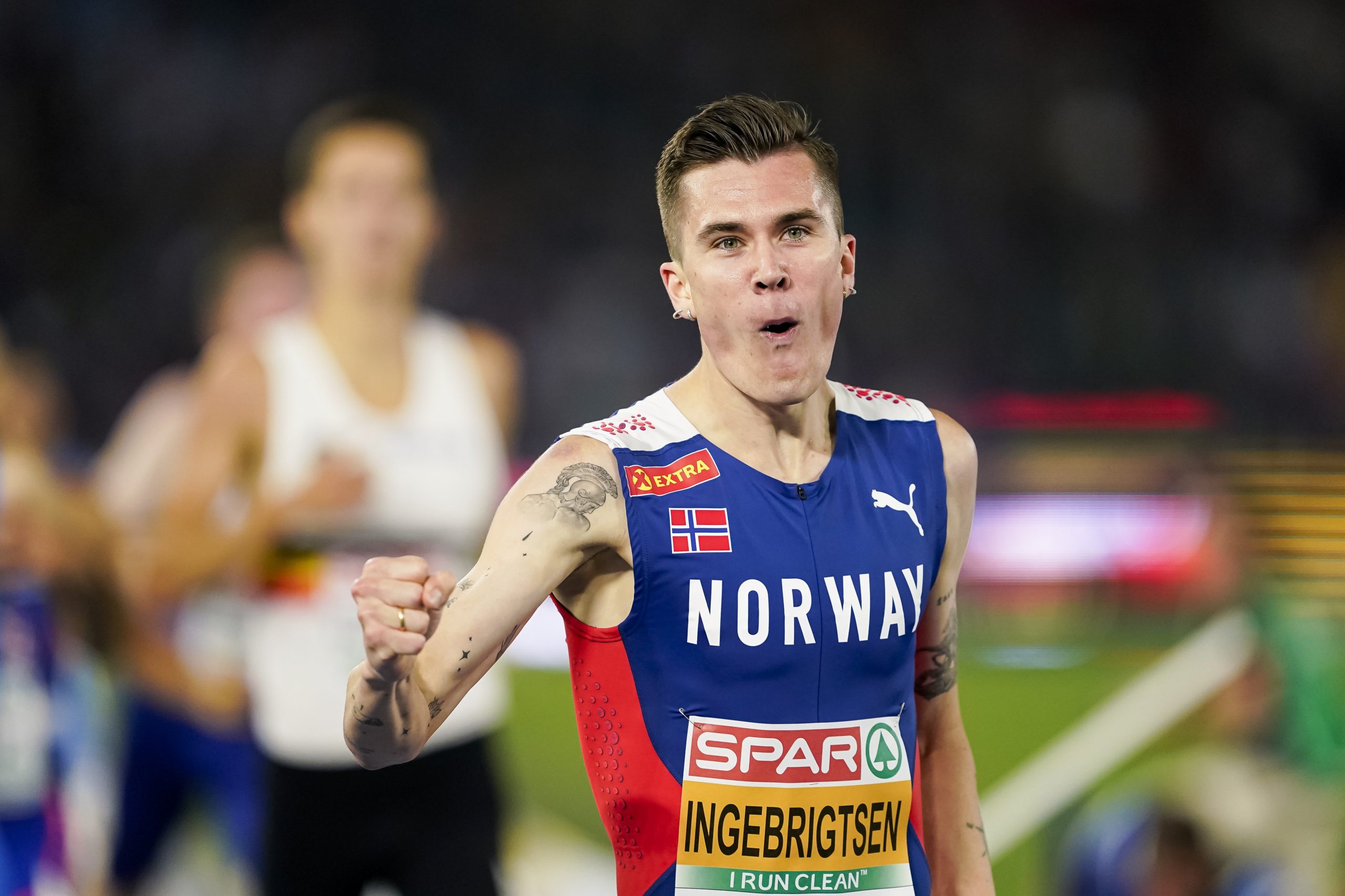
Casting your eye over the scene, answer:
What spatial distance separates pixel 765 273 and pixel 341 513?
89.5 inches

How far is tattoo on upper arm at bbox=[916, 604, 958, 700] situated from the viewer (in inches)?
106

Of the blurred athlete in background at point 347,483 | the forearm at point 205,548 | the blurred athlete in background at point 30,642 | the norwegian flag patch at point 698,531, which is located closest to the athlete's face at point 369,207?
the blurred athlete in background at point 347,483

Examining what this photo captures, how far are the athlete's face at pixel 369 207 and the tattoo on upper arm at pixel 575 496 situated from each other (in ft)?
7.99

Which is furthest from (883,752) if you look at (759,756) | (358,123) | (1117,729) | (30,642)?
(30,642)

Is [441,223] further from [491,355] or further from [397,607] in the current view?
[397,607]

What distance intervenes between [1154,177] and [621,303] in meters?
4.29

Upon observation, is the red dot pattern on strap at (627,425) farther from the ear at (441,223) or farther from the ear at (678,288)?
the ear at (441,223)

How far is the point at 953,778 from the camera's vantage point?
2.67 meters

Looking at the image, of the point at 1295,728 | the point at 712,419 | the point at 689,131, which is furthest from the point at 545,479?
the point at 1295,728

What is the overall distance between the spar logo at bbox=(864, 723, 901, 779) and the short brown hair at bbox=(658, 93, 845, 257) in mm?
866

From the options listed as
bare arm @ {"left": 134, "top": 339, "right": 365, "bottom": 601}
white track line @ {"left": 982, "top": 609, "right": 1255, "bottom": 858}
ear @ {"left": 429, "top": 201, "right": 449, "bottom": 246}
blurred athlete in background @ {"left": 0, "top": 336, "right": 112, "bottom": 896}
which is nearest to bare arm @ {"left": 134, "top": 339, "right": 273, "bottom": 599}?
bare arm @ {"left": 134, "top": 339, "right": 365, "bottom": 601}

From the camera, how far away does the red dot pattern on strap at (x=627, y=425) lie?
2.49m

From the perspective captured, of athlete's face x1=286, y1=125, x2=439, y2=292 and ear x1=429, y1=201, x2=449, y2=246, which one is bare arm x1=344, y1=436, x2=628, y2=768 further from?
ear x1=429, y1=201, x2=449, y2=246

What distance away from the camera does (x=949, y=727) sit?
107 inches
